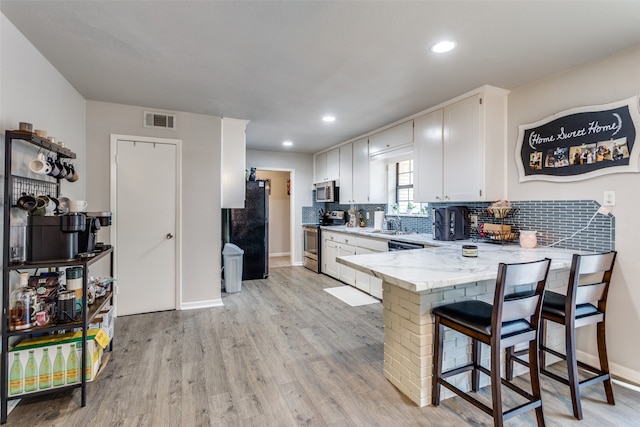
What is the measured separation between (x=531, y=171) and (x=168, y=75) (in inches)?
130

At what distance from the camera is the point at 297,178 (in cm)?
648

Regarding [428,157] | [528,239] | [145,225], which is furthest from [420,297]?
[145,225]

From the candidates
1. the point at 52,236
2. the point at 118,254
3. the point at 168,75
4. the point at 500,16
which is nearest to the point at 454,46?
the point at 500,16

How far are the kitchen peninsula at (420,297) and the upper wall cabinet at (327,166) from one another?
3.60 m

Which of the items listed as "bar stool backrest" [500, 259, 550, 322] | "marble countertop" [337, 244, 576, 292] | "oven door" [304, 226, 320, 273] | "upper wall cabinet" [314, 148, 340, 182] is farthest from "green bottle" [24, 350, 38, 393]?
"upper wall cabinet" [314, 148, 340, 182]

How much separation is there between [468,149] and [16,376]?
3.84 metres

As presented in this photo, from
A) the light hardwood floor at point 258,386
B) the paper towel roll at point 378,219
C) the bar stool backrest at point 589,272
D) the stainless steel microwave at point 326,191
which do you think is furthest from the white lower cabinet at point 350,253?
the bar stool backrest at point 589,272

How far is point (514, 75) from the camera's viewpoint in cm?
267

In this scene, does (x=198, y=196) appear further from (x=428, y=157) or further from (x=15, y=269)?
(x=428, y=157)

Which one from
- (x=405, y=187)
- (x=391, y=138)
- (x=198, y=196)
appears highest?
(x=391, y=138)

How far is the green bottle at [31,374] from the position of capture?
1.88m

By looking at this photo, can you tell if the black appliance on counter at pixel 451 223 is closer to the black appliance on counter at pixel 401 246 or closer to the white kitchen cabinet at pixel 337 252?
the black appliance on counter at pixel 401 246

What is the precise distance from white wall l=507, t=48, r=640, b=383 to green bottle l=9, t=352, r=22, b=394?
12.8 ft

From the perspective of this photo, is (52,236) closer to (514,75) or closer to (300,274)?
(514,75)
